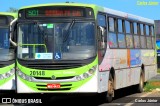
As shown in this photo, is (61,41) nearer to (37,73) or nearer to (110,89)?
(37,73)

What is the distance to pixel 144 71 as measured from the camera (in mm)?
20656

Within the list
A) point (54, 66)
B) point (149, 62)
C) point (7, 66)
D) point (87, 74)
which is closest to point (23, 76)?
point (54, 66)

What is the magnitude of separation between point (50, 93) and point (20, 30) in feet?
7.01

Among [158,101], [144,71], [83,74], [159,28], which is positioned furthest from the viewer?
[159,28]

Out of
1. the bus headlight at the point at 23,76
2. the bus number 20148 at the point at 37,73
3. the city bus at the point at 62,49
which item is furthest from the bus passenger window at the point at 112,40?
the bus headlight at the point at 23,76

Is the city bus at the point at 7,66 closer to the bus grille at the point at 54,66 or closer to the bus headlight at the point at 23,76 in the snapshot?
the bus headlight at the point at 23,76

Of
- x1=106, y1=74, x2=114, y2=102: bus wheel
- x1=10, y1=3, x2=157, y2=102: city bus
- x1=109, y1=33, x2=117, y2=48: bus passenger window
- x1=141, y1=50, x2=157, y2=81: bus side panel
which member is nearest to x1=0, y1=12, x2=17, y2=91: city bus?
x1=10, y1=3, x2=157, y2=102: city bus

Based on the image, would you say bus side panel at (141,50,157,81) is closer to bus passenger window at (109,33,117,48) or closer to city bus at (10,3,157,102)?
bus passenger window at (109,33,117,48)

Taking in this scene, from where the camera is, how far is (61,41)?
526 inches

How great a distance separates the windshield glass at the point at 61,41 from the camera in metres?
13.3

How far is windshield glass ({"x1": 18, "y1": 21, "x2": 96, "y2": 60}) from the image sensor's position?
1328 centimetres

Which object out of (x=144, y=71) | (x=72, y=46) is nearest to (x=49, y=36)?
(x=72, y=46)

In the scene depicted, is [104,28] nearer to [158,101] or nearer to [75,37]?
[75,37]

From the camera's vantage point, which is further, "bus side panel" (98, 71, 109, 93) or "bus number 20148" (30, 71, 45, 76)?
"bus side panel" (98, 71, 109, 93)
